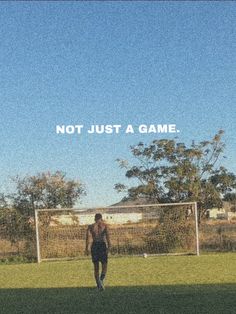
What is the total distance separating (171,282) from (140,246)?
535 inches

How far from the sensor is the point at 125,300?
1284 cm

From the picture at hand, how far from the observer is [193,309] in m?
11.2

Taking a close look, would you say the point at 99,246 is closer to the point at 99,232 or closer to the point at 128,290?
the point at 99,232

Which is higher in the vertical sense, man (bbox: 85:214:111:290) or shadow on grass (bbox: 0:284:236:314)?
man (bbox: 85:214:111:290)

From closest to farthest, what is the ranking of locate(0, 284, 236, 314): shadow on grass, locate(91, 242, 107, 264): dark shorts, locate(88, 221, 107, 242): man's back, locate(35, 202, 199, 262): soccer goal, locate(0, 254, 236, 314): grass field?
1. locate(0, 284, 236, 314): shadow on grass
2. locate(0, 254, 236, 314): grass field
3. locate(91, 242, 107, 264): dark shorts
4. locate(88, 221, 107, 242): man's back
5. locate(35, 202, 199, 262): soccer goal

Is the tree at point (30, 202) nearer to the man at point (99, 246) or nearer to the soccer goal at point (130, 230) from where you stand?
the soccer goal at point (130, 230)

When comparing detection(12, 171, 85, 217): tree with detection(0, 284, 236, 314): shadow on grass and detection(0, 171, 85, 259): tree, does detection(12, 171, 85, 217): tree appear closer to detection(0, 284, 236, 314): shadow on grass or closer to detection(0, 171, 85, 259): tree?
detection(0, 171, 85, 259): tree

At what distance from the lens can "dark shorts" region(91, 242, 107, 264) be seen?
15.2m

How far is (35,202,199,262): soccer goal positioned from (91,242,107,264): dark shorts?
1390 centimetres

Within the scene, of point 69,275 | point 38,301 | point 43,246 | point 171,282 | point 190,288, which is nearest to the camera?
point 38,301

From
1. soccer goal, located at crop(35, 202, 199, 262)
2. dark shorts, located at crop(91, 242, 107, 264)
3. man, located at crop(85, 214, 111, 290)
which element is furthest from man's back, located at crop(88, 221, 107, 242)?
soccer goal, located at crop(35, 202, 199, 262)

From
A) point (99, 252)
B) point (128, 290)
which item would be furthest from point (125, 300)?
point (99, 252)

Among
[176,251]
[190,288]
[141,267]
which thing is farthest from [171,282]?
[176,251]

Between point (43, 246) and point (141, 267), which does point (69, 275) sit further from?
point (43, 246)
